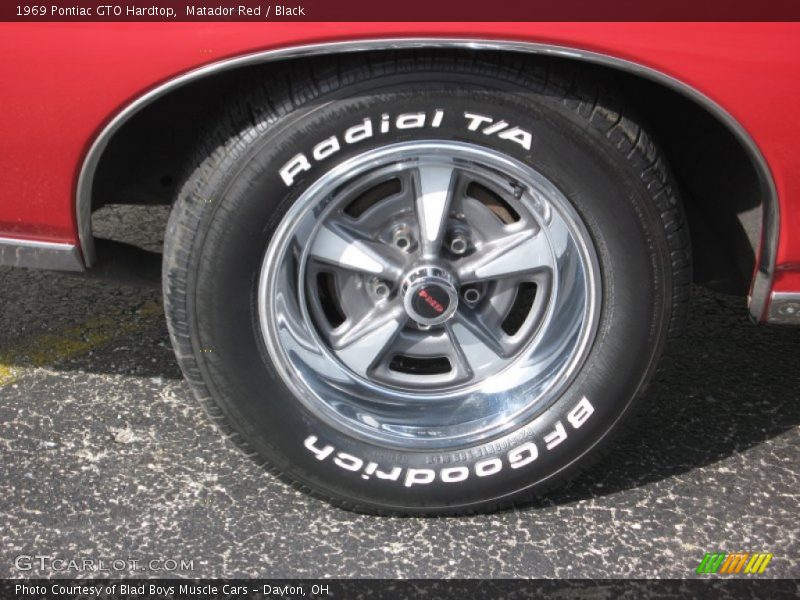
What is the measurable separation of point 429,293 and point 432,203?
0.66 feet

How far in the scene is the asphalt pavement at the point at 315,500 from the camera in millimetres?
2168

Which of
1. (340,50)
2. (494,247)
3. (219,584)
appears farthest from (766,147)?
(219,584)

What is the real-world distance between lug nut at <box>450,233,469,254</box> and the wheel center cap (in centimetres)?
6

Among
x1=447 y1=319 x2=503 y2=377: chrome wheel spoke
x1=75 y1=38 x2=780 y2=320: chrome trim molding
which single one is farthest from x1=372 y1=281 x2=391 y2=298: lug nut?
x1=75 y1=38 x2=780 y2=320: chrome trim molding

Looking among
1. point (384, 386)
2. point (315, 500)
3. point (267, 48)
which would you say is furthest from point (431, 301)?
point (267, 48)

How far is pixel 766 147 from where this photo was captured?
185 cm

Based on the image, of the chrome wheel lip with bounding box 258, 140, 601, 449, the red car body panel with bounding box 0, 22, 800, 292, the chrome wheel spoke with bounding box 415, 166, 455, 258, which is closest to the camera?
the red car body panel with bounding box 0, 22, 800, 292

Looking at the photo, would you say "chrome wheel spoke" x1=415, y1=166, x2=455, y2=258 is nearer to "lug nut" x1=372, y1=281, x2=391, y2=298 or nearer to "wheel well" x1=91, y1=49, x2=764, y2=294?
"lug nut" x1=372, y1=281, x2=391, y2=298

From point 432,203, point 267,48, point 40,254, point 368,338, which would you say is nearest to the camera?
point 267,48

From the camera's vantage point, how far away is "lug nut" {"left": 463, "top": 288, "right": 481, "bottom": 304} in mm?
2287

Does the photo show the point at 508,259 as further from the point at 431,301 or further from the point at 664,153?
the point at 664,153

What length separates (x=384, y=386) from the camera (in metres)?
2.31
